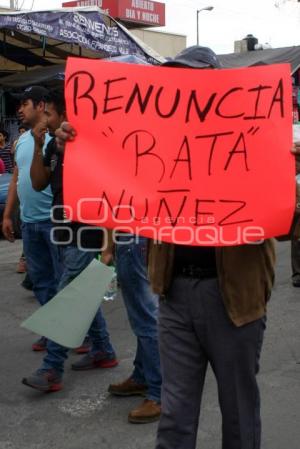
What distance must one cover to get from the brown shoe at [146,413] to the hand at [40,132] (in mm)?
1596

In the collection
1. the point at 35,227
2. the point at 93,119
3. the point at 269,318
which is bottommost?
the point at 269,318

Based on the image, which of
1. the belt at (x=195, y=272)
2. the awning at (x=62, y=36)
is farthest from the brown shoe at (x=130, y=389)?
the awning at (x=62, y=36)

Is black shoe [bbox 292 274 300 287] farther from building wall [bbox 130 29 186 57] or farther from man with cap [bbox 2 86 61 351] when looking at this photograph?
building wall [bbox 130 29 186 57]

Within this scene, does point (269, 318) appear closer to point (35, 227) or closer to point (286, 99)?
point (35, 227)

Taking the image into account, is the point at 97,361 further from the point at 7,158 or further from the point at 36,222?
the point at 7,158

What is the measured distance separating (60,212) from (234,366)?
188 centimetres

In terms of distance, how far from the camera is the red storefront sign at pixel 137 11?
86.7 ft

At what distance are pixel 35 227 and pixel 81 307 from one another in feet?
4.65

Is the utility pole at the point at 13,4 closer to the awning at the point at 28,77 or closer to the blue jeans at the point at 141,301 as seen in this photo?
the awning at the point at 28,77

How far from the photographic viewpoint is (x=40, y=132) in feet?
12.4

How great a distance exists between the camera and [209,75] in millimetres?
2227

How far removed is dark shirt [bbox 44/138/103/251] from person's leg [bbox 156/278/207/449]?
1468mm

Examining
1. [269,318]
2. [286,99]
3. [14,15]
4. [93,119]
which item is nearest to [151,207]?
[93,119]

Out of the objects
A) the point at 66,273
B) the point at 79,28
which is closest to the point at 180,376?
the point at 66,273
